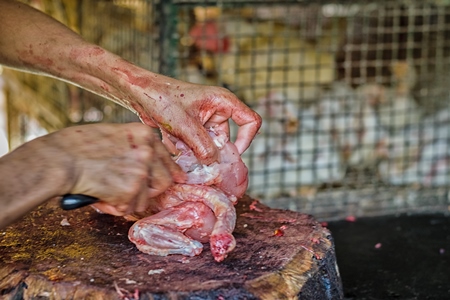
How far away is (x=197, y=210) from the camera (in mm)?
1869

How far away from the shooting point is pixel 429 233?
2.99 metres

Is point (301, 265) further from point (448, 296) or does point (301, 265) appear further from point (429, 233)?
point (429, 233)

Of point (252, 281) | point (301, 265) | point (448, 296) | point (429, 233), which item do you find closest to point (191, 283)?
point (252, 281)

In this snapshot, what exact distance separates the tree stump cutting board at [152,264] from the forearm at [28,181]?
0.17 meters

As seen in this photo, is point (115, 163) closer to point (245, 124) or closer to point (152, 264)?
point (152, 264)

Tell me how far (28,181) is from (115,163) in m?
0.20

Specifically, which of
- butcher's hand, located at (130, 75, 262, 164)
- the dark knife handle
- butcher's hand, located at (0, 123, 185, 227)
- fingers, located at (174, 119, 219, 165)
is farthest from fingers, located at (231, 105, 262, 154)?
the dark knife handle

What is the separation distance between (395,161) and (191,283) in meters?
2.83

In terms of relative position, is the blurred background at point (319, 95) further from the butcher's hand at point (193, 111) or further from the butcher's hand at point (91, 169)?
the butcher's hand at point (91, 169)

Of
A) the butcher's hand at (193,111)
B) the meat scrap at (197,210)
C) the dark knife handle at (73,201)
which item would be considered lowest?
the meat scrap at (197,210)

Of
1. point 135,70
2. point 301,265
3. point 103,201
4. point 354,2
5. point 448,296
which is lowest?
point 448,296

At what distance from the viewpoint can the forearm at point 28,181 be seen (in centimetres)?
159

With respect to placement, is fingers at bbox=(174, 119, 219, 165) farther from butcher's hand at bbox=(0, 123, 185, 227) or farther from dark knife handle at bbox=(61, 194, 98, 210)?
dark knife handle at bbox=(61, 194, 98, 210)

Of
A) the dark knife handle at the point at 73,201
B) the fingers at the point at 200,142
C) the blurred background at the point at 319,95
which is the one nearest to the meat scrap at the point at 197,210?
the fingers at the point at 200,142
